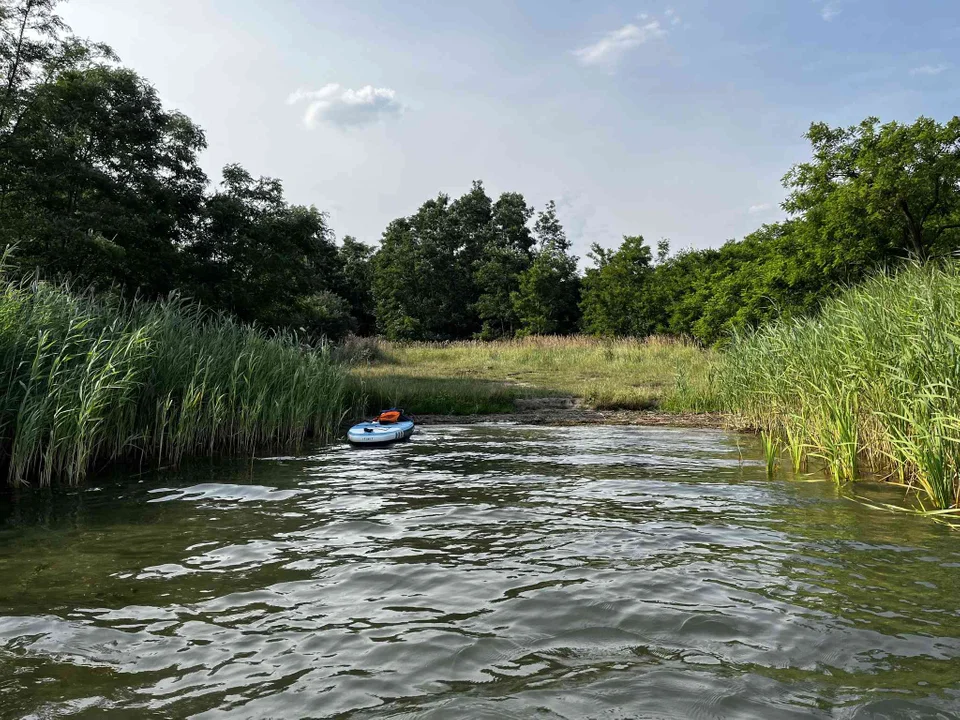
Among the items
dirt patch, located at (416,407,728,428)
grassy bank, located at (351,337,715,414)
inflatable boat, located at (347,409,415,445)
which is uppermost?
grassy bank, located at (351,337,715,414)

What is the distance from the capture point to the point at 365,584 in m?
5.03

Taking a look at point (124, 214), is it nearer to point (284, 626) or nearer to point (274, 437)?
point (274, 437)

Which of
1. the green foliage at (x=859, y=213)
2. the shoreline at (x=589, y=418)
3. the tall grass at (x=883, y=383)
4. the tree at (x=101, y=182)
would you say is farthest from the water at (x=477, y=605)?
the green foliage at (x=859, y=213)

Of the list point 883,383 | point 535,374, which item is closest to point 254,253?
point 535,374

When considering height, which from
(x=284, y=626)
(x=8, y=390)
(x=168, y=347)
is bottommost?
(x=284, y=626)

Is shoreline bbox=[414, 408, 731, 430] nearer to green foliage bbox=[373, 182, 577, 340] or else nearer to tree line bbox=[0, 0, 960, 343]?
tree line bbox=[0, 0, 960, 343]

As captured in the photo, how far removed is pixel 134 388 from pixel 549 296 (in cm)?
4220

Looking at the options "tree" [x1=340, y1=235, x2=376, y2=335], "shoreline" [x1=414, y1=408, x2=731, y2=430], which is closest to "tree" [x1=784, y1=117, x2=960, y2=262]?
"shoreline" [x1=414, y1=408, x2=731, y2=430]

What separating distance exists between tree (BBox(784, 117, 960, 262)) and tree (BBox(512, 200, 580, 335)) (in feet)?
84.7

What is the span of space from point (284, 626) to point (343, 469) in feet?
20.6

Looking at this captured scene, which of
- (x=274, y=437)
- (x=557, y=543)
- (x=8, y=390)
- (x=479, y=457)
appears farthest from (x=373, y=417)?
(x=557, y=543)

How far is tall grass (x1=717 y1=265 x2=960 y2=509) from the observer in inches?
258

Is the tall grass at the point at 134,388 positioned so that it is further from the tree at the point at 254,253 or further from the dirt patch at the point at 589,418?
the tree at the point at 254,253

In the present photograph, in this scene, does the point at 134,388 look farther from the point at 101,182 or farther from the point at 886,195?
the point at 886,195
